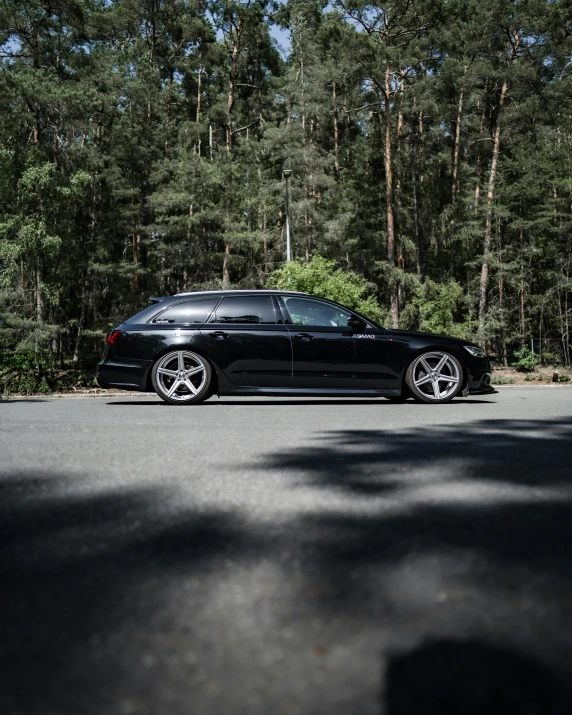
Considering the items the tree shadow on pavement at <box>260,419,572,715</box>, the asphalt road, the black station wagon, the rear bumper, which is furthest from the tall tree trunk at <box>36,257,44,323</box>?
the tree shadow on pavement at <box>260,419,572,715</box>

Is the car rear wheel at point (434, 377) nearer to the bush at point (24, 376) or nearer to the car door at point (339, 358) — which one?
the car door at point (339, 358)

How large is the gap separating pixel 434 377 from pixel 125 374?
4.38 metres

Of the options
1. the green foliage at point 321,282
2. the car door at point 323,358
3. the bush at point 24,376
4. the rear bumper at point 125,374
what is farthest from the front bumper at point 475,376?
the green foliage at point 321,282

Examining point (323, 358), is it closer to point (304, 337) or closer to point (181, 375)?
point (304, 337)

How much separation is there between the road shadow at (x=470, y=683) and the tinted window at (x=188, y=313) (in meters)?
9.33

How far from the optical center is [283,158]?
43.5m

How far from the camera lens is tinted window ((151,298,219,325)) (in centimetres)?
1129

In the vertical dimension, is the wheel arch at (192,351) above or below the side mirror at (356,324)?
below

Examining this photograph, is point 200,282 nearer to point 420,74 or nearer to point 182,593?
point 420,74

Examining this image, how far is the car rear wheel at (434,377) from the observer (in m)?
11.1

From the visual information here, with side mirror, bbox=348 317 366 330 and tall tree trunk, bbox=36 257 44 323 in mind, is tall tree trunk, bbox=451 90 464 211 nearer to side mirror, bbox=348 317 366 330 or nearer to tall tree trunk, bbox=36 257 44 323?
tall tree trunk, bbox=36 257 44 323

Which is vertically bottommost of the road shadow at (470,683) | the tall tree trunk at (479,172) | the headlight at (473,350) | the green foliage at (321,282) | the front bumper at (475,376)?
the road shadow at (470,683)

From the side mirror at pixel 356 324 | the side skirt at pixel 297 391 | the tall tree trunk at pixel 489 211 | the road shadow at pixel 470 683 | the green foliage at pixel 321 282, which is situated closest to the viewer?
the road shadow at pixel 470 683

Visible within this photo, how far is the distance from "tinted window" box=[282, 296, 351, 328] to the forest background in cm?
1818
